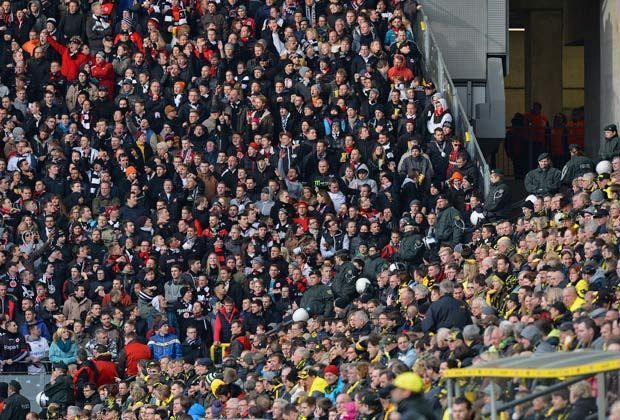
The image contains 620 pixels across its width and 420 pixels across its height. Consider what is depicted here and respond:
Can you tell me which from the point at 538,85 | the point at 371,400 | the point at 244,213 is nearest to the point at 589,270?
the point at 371,400

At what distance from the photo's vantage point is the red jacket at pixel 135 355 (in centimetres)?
2653

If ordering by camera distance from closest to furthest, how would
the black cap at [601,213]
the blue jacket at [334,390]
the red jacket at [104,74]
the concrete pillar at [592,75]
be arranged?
the blue jacket at [334,390] → the black cap at [601,213] → the red jacket at [104,74] → the concrete pillar at [592,75]

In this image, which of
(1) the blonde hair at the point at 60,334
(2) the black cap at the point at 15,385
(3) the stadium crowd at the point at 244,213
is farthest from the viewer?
(1) the blonde hair at the point at 60,334

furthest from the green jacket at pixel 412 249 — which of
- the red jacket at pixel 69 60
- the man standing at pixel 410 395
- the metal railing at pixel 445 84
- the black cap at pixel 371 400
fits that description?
the man standing at pixel 410 395

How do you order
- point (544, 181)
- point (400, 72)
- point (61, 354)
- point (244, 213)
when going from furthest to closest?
1. point (400, 72)
2. point (244, 213)
3. point (61, 354)
4. point (544, 181)

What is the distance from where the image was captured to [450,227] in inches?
1060

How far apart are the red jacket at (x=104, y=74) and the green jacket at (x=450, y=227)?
7714 mm

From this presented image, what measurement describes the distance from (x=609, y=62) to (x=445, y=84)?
11.2 feet

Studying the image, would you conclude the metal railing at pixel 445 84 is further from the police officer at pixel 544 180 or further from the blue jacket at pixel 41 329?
the blue jacket at pixel 41 329

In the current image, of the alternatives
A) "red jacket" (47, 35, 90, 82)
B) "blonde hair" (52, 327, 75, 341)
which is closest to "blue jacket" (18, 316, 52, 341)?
"blonde hair" (52, 327, 75, 341)

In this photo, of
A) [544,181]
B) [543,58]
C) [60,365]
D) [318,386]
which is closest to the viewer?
[318,386]

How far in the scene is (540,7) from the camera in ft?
142

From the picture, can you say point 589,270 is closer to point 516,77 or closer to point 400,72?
point 400,72

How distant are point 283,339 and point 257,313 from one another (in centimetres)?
241
